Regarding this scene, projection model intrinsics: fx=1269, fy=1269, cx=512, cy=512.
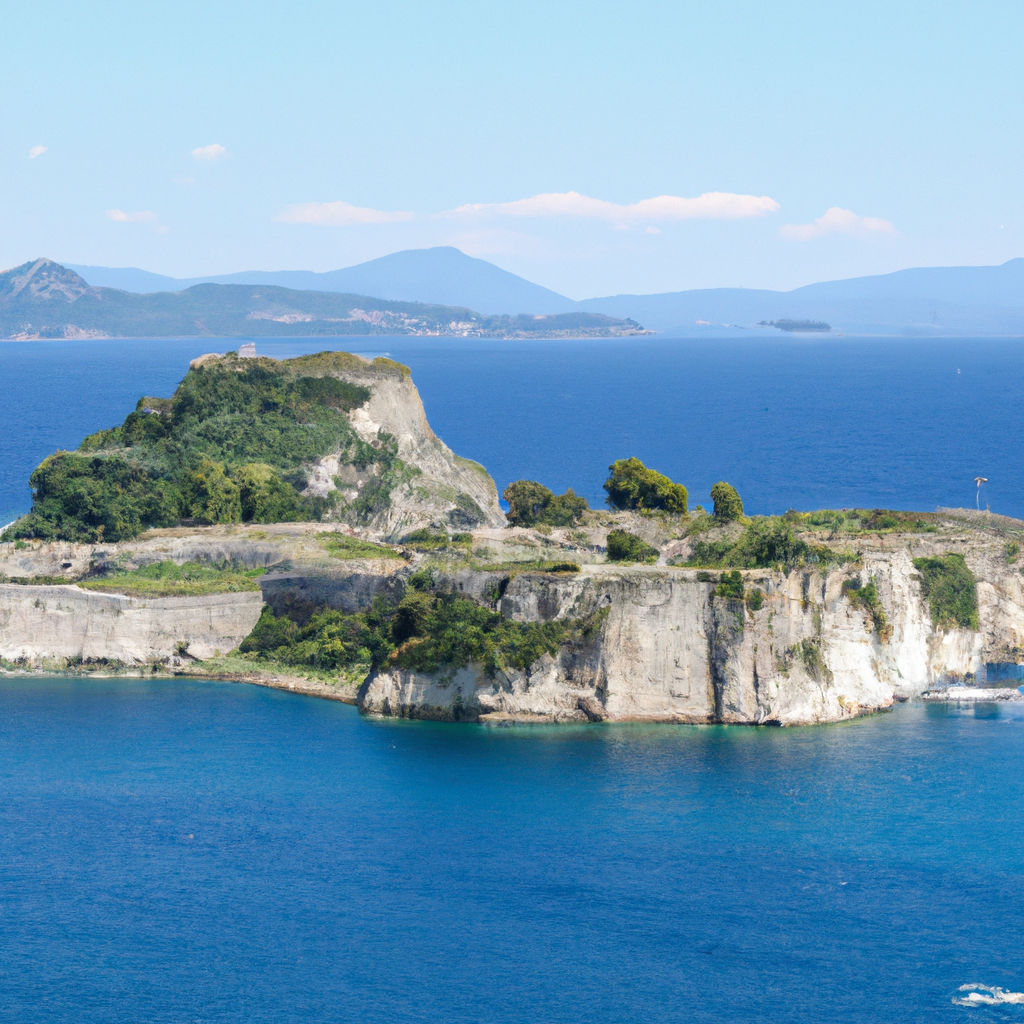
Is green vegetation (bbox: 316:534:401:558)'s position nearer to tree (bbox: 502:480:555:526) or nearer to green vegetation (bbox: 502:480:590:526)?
green vegetation (bbox: 502:480:590:526)

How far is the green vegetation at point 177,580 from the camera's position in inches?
2377

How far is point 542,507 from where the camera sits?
75562 millimetres

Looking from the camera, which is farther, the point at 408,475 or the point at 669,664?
the point at 408,475

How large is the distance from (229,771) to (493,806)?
10.5 metres

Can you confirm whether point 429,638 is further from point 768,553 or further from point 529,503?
point 529,503

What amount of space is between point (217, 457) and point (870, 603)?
41.6m

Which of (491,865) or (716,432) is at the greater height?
(716,432)

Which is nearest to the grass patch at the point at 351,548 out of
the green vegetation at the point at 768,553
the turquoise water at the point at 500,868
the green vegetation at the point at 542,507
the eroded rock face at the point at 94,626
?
the eroded rock face at the point at 94,626

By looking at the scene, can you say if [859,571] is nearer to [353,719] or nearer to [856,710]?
[856,710]

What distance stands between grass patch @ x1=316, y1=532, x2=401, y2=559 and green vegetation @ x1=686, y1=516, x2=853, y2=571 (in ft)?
50.5

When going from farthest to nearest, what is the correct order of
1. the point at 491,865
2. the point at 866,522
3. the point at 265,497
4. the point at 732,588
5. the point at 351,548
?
the point at 265,497
the point at 351,548
the point at 866,522
the point at 732,588
the point at 491,865

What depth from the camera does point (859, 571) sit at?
54.2 m

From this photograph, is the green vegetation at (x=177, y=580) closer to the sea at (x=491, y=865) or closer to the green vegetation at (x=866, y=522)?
the sea at (x=491, y=865)

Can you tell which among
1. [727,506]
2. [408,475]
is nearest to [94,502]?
[408,475]
